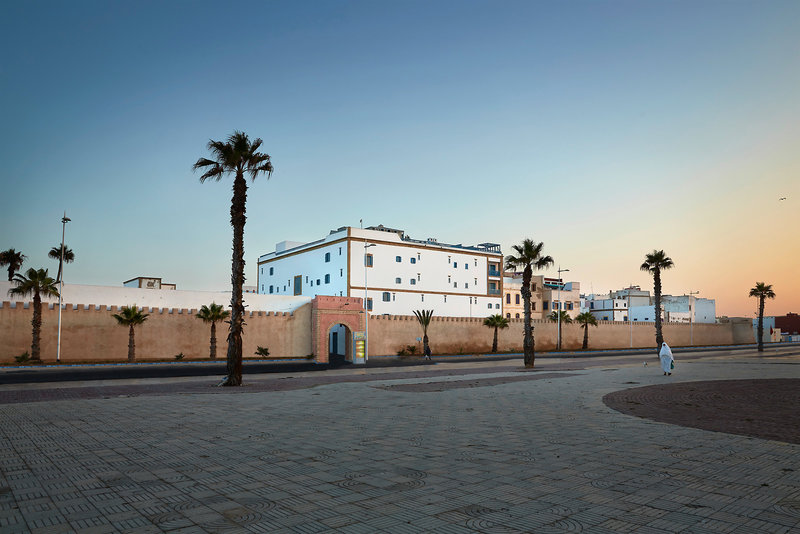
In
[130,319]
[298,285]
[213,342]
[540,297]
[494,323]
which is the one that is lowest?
[213,342]

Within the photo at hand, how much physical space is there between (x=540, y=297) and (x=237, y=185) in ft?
255

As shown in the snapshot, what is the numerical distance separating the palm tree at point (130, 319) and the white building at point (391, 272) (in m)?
25.9

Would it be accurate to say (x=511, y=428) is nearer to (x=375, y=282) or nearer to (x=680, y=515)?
(x=680, y=515)

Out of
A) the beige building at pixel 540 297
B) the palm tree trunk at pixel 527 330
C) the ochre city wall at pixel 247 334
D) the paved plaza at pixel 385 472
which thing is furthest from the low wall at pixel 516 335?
the paved plaza at pixel 385 472

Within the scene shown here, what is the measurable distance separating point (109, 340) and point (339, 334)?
2149cm

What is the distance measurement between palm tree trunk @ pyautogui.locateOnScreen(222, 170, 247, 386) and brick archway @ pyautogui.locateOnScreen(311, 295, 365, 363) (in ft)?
76.2

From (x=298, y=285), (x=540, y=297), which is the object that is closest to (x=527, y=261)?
(x=298, y=285)

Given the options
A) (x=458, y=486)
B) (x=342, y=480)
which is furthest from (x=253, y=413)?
(x=458, y=486)

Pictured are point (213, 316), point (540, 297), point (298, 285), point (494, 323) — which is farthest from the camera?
point (540, 297)

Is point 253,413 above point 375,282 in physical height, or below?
below

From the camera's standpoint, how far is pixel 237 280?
23234mm

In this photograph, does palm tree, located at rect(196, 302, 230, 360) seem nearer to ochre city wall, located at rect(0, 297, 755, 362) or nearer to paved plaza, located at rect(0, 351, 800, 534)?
ochre city wall, located at rect(0, 297, 755, 362)

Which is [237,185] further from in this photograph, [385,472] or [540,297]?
[540,297]

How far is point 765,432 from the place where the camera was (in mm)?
10500
